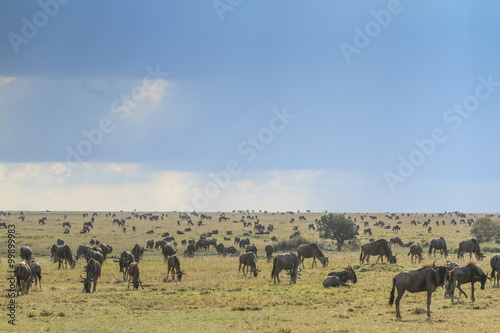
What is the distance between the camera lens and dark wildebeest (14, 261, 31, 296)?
2341 centimetres

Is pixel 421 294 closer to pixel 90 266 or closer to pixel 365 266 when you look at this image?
pixel 365 266

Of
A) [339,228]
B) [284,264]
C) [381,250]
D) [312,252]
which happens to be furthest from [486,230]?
[284,264]

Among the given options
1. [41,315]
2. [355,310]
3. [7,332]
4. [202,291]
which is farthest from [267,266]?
[7,332]

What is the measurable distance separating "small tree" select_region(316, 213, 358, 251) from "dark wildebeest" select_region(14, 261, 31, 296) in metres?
42.5

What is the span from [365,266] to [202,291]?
14413 mm

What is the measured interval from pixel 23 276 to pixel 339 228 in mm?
44205

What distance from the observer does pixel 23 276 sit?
23547 millimetres

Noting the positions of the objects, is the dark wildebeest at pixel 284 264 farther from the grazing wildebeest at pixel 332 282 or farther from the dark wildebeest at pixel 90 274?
the dark wildebeest at pixel 90 274

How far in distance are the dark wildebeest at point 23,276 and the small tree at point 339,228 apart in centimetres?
4248

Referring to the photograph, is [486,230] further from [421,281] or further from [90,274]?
[90,274]

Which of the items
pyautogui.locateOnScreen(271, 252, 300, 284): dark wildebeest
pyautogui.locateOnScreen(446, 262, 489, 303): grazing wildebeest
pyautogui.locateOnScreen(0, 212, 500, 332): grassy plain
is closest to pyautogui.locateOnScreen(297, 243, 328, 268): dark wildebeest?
pyautogui.locateOnScreen(0, 212, 500, 332): grassy plain

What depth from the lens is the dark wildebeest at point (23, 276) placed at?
922 inches

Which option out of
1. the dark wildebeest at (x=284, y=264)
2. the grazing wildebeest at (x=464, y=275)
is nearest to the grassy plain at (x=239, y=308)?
the dark wildebeest at (x=284, y=264)

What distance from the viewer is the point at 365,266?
115 ft
